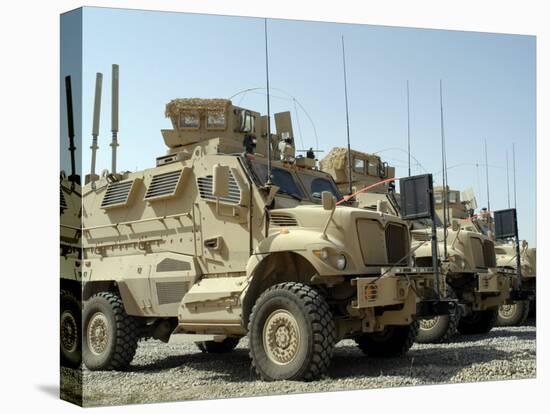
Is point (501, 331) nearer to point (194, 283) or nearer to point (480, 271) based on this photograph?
point (480, 271)

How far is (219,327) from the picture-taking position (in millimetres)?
9305

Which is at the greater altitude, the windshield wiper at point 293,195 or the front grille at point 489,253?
the windshield wiper at point 293,195

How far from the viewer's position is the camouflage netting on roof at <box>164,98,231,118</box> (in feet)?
34.6

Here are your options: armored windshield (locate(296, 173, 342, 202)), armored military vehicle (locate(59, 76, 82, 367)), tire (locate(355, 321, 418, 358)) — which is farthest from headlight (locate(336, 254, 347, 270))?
armored military vehicle (locate(59, 76, 82, 367))

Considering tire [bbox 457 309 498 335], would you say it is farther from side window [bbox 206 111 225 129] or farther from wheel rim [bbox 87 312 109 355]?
wheel rim [bbox 87 312 109 355]

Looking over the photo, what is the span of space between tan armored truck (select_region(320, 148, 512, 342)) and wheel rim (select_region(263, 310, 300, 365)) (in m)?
4.06

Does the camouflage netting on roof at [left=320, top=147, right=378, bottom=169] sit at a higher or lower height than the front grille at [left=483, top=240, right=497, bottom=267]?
higher

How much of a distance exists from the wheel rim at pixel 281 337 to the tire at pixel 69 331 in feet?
6.21

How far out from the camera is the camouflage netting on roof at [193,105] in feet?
34.6

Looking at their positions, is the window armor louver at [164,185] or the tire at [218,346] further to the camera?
the tire at [218,346]

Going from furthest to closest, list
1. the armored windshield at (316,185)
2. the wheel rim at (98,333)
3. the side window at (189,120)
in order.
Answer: the side window at (189,120) < the armored windshield at (316,185) < the wheel rim at (98,333)

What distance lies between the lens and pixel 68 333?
8336 millimetres

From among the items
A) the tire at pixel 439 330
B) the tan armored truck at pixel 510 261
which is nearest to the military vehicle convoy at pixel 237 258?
the tire at pixel 439 330

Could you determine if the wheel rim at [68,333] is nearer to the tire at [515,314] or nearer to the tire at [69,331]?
the tire at [69,331]
